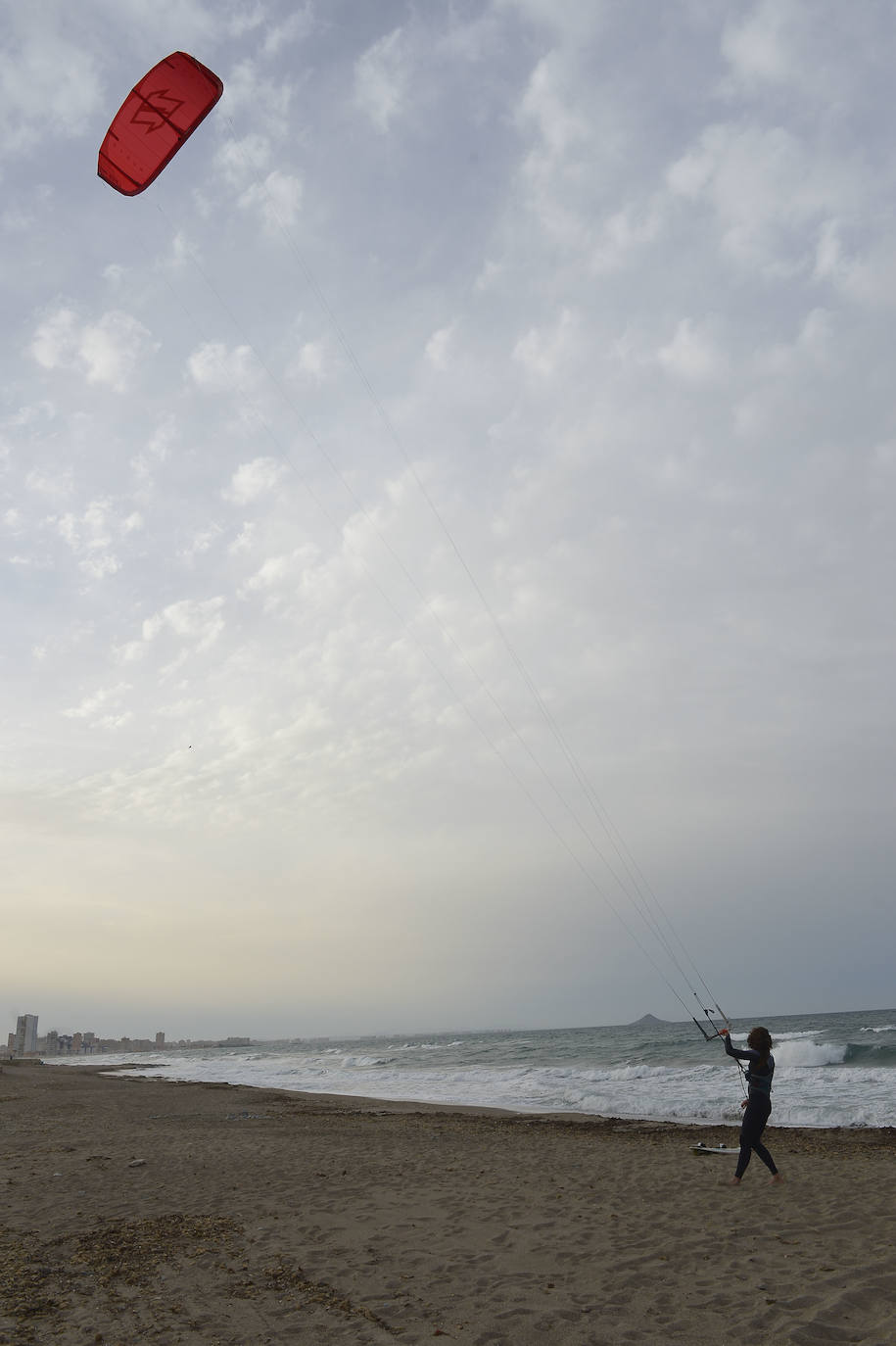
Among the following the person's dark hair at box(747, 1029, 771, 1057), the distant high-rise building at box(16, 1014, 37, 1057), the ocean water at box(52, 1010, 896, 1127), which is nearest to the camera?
the person's dark hair at box(747, 1029, 771, 1057)

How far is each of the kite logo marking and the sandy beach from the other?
12205mm

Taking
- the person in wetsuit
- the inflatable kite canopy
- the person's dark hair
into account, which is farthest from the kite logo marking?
the person's dark hair

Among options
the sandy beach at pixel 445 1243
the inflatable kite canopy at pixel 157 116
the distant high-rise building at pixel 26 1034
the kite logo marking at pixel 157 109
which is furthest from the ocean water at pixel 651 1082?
the distant high-rise building at pixel 26 1034

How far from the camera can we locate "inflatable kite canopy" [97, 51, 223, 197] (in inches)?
401

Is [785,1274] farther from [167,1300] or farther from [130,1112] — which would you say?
[130,1112]

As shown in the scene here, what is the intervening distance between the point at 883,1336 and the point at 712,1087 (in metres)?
16.0

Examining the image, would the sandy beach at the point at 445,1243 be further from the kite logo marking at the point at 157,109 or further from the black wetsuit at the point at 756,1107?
the kite logo marking at the point at 157,109

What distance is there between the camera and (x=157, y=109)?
33.5ft

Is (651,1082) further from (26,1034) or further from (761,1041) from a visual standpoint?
(26,1034)

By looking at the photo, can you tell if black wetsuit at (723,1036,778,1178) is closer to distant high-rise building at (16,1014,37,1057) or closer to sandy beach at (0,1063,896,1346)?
sandy beach at (0,1063,896,1346)

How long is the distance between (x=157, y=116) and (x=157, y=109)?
0.08 metres

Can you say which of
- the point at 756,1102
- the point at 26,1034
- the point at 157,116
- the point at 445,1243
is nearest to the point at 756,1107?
the point at 756,1102

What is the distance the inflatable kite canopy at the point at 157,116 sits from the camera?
10.2m

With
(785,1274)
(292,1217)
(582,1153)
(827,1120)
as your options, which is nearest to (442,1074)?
(827,1120)
